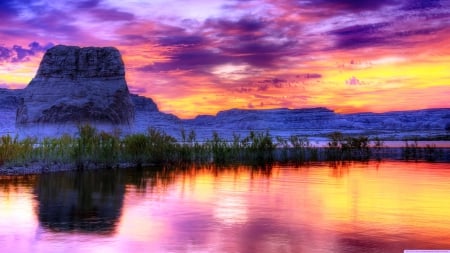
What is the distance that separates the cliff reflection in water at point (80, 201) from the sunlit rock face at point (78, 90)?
54.6m

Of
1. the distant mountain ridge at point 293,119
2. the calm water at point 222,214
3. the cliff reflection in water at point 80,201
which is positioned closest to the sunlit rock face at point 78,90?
the distant mountain ridge at point 293,119

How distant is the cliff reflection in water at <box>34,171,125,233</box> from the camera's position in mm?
9695

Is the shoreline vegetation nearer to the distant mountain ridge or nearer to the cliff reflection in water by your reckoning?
the cliff reflection in water

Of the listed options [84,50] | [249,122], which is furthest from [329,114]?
[84,50]

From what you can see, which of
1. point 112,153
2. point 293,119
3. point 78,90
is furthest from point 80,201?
point 293,119

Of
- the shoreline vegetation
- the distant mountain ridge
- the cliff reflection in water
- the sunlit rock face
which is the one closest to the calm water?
the cliff reflection in water

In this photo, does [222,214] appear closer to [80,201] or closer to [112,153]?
[80,201]

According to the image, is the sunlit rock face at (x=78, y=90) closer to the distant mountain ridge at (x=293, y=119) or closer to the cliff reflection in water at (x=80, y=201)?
the distant mountain ridge at (x=293, y=119)

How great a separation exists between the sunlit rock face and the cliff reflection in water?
54.6 metres

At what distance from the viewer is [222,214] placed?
35.5 ft

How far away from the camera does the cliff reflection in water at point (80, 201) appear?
31.8 ft

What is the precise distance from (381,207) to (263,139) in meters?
17.1

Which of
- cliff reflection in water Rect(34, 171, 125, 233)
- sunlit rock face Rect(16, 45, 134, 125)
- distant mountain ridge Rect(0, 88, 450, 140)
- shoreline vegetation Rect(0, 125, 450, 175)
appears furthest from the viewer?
distant mountain ridge Rect(0, 88, 450, 140)

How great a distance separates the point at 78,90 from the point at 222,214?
67286mm
